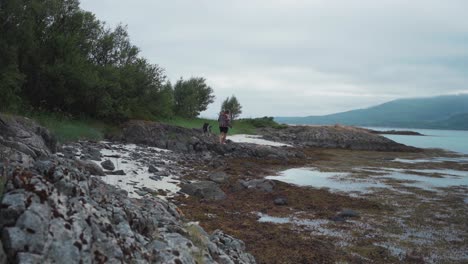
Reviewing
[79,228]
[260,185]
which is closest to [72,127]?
[260,185]

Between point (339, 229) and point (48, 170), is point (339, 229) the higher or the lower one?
the lower one

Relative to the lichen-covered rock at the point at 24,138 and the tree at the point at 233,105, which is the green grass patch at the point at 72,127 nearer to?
the lichen-covered rock at the point at 24,138

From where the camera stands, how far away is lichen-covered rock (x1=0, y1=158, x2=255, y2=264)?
414 cm

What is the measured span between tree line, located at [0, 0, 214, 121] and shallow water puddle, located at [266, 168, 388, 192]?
16.0 m

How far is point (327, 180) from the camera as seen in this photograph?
2267cm

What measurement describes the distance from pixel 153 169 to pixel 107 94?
17.0 metres

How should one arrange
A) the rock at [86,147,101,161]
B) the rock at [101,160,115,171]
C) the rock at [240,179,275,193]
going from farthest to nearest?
1. the rock at [240,179,275,193]
2. the rock at [86,147,101,161]
3. the rock at [101,160,115,171]

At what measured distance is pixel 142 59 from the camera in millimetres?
39969

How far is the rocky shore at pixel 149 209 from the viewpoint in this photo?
443cm

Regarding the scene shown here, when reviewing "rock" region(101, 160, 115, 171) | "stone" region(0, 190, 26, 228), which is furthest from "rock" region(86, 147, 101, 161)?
"stone" region(0, 190, 26, 228)

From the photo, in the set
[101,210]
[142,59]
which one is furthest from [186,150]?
[101,210]

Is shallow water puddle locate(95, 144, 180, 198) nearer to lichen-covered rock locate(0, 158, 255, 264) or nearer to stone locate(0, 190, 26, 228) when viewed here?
lichen-covered rock locate(0, 158, 255, 264)

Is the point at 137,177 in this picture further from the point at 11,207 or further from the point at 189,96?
the point at 189,96

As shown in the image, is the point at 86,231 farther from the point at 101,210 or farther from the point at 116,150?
the point at 116,150
